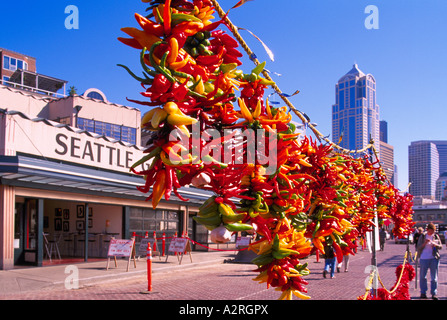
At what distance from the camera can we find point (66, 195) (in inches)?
656

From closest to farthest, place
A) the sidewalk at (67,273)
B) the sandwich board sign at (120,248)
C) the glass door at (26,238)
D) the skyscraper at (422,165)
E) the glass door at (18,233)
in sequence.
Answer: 1. the sidewalk at (67,273)
2. the sandwich board sign at (120,248)
3. the glass door at (26,238)
4. the glass door at (18,233)
5. the skyscraper at (422,165)

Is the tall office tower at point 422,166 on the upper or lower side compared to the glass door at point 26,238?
upper

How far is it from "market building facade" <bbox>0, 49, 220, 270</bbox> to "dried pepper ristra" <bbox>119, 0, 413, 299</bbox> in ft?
36.9

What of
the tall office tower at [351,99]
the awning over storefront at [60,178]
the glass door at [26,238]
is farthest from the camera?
Result: the glass door at [26,238]

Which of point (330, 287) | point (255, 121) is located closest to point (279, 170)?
point (255, 121)

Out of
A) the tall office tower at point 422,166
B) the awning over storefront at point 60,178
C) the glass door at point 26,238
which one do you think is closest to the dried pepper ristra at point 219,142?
A: the awning over storefront at point 60,178

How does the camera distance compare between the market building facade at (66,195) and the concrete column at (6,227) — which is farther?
the market building facade at (66,195)

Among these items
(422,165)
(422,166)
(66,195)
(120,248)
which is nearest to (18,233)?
(66,195)

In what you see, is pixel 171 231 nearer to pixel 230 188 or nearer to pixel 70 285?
pixel 70 285

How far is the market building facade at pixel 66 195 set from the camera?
14.3 m

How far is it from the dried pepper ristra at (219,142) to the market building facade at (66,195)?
11.2 meters

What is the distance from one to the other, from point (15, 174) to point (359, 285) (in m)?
12.5
